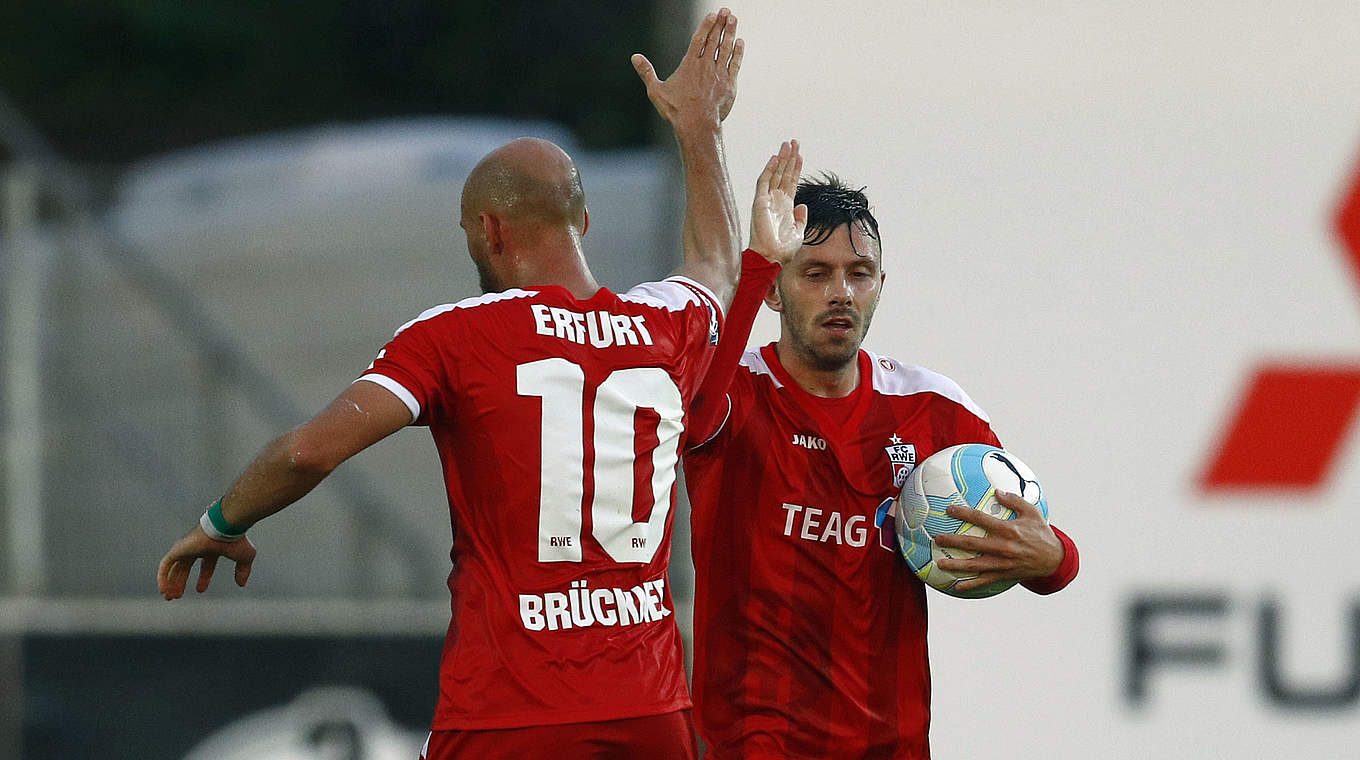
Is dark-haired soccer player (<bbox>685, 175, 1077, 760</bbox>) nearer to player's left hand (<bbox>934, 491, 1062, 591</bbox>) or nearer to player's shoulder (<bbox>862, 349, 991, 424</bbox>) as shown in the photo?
player's shoulder (<bbox>862, 349, 991, 424</bbox>)

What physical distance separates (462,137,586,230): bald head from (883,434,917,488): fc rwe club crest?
3.61ft

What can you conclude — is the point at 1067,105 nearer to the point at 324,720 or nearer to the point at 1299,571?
the point at 1299,571

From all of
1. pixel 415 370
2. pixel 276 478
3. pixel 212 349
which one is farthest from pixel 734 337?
pixel 212 349

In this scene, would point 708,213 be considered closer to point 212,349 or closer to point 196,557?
point 196,557

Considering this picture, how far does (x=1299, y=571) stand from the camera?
663cm

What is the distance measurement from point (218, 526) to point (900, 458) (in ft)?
5.64

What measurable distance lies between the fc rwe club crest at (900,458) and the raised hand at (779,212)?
58 cm

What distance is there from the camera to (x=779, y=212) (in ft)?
13.1

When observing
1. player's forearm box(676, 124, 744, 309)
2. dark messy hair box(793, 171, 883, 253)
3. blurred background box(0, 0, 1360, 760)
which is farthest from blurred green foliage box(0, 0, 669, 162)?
player's forearm box(676, 124, 744, 309)

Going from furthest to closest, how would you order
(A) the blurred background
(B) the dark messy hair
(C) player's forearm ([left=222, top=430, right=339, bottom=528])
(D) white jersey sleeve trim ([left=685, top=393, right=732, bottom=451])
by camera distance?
1. (A) the blurred background
2. (B) the dark messy hair
3. (D) white jersey sleeve trim ([left=685, top=393, right=732, bottom=451])
4. (C) player's forearm ([left=222, top=430, right=339, bottom=528])

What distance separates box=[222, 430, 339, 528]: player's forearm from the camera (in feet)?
10.4

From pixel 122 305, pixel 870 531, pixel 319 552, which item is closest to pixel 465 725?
pixel 870 531

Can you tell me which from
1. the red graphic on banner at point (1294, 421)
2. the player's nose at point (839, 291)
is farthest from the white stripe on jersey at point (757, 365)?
the red graphic on banner at point (1294, 421)

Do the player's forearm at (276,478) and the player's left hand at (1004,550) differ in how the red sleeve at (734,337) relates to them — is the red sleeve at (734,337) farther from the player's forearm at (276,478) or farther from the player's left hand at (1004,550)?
the player's forearm at (276,478)
